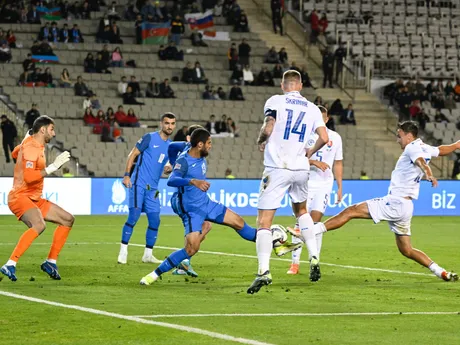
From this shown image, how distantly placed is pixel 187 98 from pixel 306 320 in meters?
28.6

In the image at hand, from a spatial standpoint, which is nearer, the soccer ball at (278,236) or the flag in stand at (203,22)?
the soccer ball at (278,236)

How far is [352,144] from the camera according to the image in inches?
1532

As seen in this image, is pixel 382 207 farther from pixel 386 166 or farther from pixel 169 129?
pixel 386 166

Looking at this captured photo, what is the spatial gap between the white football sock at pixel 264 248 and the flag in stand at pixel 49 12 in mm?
29220

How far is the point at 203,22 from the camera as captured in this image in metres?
42.8

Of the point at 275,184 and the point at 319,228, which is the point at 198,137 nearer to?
the point at 275,184

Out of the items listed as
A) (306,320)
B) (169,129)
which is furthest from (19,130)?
(306,320)

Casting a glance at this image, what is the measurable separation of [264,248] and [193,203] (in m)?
1.30

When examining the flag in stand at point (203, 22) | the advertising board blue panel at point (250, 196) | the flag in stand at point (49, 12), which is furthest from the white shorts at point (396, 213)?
the flag in stand at point (203, 22)

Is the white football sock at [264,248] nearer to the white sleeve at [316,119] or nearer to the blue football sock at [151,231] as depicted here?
the white sleeve at [316,119]

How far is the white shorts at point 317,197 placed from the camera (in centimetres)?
1580

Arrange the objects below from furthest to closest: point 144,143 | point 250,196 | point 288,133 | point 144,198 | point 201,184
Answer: point 250,196 → point 144,198 → point 144,143 → point 201,184 → point 288,133

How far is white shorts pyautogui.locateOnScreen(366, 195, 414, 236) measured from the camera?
47.4ft

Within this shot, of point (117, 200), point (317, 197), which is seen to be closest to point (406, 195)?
point (317, 197)
